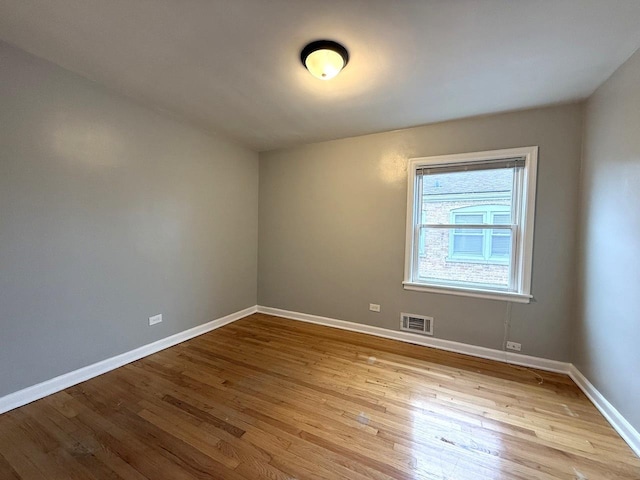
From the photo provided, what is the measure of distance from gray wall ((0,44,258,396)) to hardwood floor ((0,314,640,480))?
448 millimetres

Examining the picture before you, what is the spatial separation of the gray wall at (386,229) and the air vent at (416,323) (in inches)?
2.8

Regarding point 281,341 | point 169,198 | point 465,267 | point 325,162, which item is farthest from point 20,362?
point 465,267

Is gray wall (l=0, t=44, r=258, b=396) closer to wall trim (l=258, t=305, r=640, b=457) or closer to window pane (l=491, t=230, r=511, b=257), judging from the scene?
wall trim (l=258, t=305, r=640, b=457)

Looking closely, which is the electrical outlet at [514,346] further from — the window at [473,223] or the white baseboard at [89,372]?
the white baseboard at [89,372]

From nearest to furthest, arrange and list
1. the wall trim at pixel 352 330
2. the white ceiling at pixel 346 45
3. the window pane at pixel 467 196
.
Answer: the white ceiling at pixel 346 45 → the wall trim at pixel 352 330 → the window pane at pixel 467 196

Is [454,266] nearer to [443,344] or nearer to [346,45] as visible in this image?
[443,344]

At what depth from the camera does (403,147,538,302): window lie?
261 cm

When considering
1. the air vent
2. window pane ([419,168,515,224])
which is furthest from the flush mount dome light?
the air vent

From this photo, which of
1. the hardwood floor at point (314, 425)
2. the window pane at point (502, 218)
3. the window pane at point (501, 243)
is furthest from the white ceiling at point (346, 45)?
the hardwood floor at point (314, 425)

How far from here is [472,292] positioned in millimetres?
2801

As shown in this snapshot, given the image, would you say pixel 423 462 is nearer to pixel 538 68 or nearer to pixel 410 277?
pixel 410 277

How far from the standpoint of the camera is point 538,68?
1.91 metres

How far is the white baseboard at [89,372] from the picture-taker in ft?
6.22

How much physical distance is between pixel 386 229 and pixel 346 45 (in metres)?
2.03
